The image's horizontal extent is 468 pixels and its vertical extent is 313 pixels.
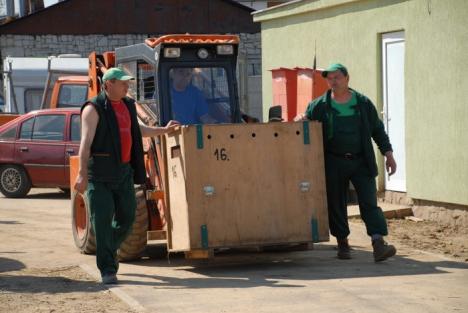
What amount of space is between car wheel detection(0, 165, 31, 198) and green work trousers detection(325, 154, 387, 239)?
29.7ft

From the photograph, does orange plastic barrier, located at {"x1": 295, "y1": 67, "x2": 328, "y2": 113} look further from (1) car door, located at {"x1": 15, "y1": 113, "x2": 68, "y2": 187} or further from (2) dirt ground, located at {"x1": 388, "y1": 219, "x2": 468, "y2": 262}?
(1) car door, located at {"x1": 15, "y1": 113, "x2": 68, "y2": 187}

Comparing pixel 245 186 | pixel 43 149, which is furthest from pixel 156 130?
→ pixel 43 149

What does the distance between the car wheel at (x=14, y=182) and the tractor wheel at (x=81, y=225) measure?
21.9ft

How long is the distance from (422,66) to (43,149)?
7080 mm

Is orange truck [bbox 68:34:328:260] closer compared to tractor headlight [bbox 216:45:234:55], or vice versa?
orange truck [bbox 68:34:328:260]

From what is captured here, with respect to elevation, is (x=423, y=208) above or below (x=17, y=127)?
below

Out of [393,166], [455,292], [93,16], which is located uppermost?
[93,16]

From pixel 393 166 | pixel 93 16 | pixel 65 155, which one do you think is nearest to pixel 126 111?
pixel 393 166

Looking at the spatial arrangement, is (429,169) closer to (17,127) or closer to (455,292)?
(455,292)

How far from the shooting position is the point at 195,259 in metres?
11.3

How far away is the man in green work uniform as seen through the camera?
10.8m

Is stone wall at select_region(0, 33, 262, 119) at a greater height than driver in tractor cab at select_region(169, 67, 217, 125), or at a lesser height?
greater

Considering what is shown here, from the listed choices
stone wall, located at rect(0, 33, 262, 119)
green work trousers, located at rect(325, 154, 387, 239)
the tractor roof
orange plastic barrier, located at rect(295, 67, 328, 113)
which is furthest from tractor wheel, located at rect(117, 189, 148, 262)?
stone wall, located at rect(0, 33, 262, 119)

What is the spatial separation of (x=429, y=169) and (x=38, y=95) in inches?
552
